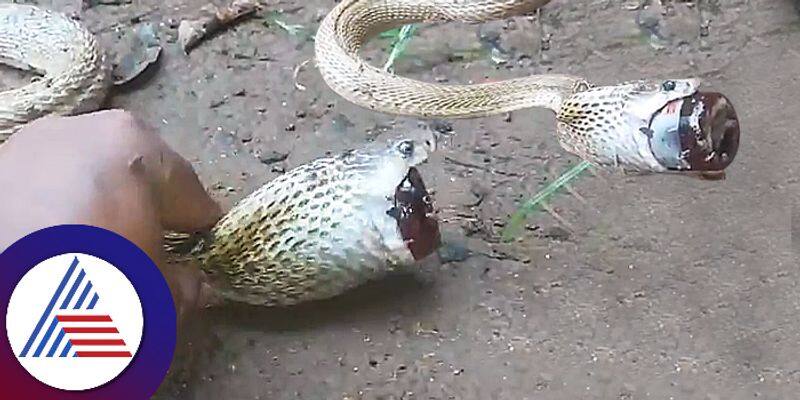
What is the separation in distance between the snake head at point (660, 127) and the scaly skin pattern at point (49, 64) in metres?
1.19

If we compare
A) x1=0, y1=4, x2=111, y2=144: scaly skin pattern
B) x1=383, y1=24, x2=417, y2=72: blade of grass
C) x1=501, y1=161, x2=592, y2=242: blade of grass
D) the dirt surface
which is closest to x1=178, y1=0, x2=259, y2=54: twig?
the dirt surface

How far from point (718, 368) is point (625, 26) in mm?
1171

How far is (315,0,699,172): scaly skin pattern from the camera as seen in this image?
6.08 feet

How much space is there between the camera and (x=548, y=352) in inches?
68.3

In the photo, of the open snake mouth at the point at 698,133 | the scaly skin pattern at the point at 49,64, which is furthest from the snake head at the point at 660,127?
the scaly skin pattern at the point at 49,64

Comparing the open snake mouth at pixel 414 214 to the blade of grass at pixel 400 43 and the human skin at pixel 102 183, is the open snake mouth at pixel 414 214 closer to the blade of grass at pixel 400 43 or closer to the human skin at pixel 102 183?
the human skin at pixel 102 183

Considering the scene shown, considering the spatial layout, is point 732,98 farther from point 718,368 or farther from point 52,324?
point 52,324

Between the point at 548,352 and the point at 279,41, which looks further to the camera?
the point at 279,41

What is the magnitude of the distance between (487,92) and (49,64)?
1.10 metres

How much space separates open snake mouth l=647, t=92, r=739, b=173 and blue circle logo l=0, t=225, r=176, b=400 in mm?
912

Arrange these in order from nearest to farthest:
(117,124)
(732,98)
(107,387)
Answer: (107,387)
(117,124)
(732,98)

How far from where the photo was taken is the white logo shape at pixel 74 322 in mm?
1308

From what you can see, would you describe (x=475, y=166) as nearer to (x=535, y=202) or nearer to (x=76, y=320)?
(x=535, y=202)

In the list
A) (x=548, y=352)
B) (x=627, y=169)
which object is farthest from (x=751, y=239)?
(x=548, y=352)
